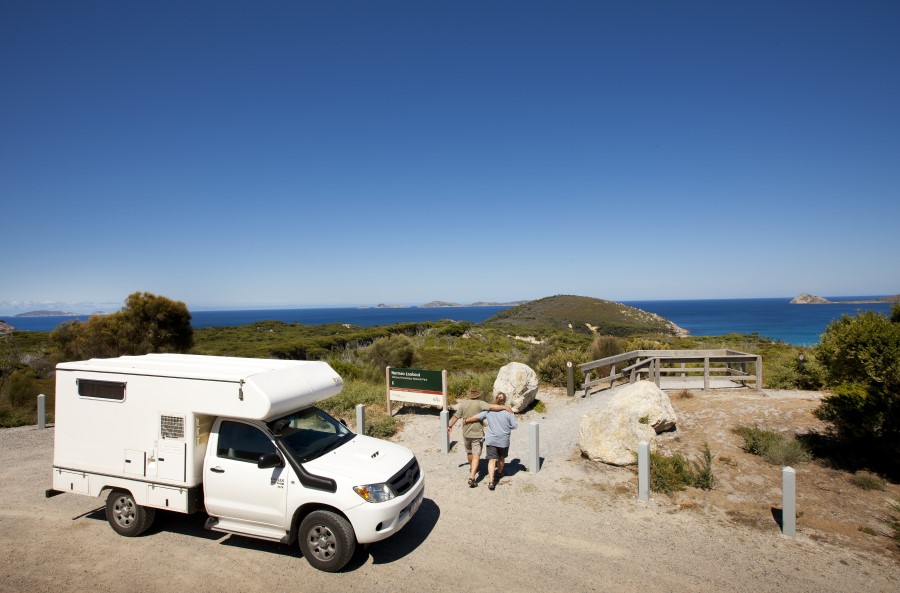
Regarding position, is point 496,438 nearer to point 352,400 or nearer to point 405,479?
point 405,479

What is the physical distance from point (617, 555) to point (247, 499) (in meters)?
4.79

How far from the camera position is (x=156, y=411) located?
5.95 metres

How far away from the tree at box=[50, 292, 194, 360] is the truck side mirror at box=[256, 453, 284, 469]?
833 inches

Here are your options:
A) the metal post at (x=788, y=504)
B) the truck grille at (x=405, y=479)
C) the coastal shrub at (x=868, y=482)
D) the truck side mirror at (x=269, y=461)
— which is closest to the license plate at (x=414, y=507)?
the truck grille at (x=405, y=479)

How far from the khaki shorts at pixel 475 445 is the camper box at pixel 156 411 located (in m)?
A: 3.14

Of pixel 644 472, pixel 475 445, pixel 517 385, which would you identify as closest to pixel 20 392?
pixel 475 445

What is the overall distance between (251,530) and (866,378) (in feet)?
36.0

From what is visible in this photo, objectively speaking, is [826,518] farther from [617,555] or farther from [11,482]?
[11,482]

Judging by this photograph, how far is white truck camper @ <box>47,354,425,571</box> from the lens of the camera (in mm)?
5383

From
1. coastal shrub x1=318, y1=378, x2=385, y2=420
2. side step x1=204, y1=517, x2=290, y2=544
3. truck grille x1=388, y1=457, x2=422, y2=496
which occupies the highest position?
truck grille x1=388, y1=457, x2=422, y2=496

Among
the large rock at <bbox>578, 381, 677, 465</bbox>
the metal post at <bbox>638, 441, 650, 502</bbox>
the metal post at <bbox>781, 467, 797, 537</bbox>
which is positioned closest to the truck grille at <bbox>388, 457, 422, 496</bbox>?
the metal post at <bbox>638, 441, 650, 502</bbox>

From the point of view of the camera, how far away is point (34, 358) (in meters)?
24.6

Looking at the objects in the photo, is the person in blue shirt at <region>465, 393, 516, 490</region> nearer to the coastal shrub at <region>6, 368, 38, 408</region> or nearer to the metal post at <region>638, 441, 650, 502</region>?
the metal post at <region>638, 441, 650, 502</region>

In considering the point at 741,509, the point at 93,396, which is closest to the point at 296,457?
the point at 93,396
